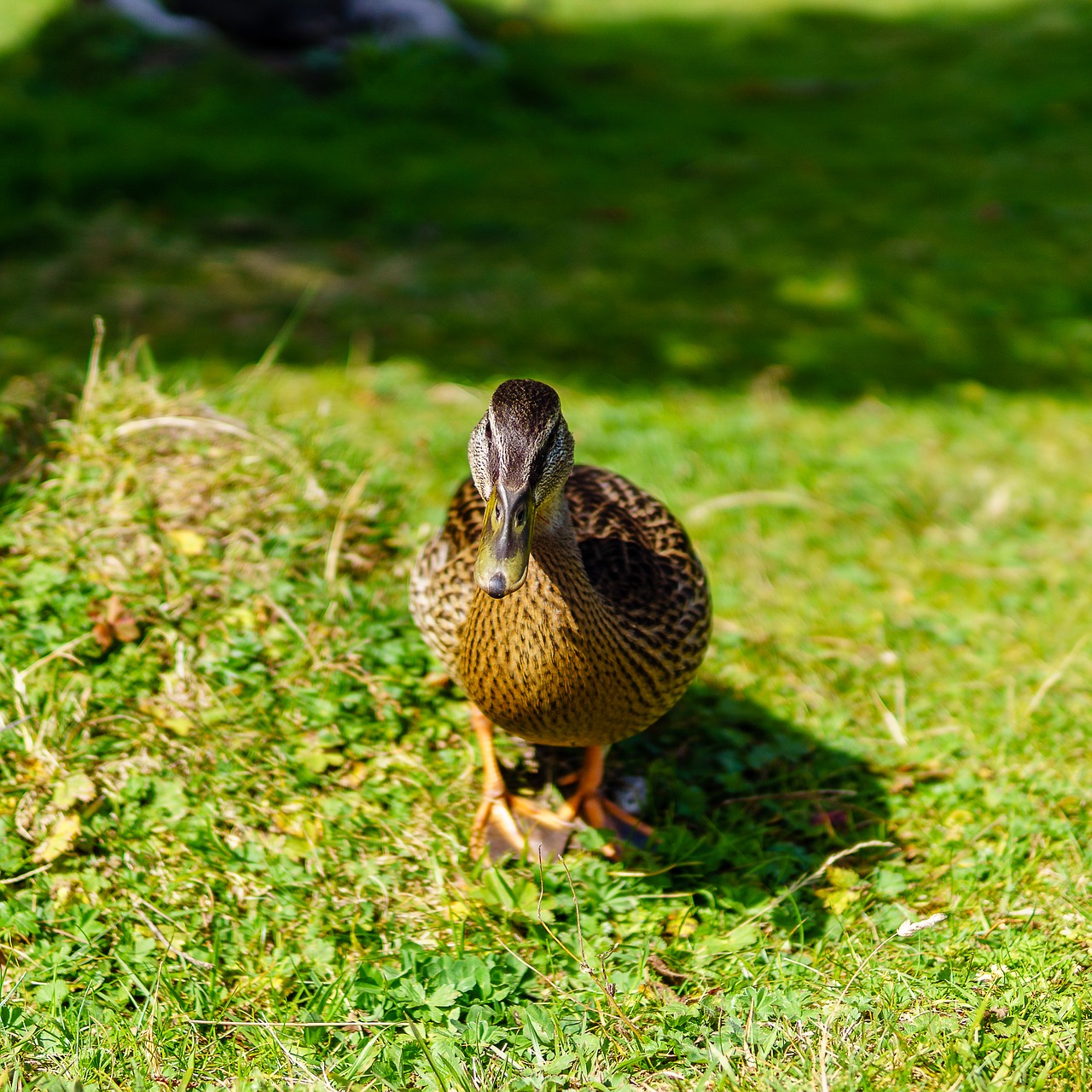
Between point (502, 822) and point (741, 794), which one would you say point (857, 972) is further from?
point (502, 822)

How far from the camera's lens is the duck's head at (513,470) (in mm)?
2363

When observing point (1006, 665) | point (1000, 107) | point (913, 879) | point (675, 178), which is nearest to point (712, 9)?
point (1000, 107)

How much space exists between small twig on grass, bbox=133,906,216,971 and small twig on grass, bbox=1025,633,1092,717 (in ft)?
8.43

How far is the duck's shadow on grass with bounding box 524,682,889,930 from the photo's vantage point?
10.3ft

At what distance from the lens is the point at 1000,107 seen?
34.5 ft

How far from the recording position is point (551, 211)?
8172 millimetres

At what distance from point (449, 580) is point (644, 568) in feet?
1.73

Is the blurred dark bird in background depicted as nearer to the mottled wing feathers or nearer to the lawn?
the lawn

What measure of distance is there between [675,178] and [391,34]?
117 inches

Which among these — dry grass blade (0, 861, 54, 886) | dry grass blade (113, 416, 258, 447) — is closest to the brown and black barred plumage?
dry grass blade (113, 416, 258, 447)

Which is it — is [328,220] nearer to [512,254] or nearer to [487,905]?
[512,254]

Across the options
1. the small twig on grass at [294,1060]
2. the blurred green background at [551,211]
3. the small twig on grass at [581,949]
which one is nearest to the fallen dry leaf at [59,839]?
the small twig on grass at [294,1060]

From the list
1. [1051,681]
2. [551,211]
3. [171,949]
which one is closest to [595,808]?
[171,949]

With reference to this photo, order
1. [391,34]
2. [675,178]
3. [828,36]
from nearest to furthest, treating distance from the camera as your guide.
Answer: [675,178], [391,34], [828,36]
